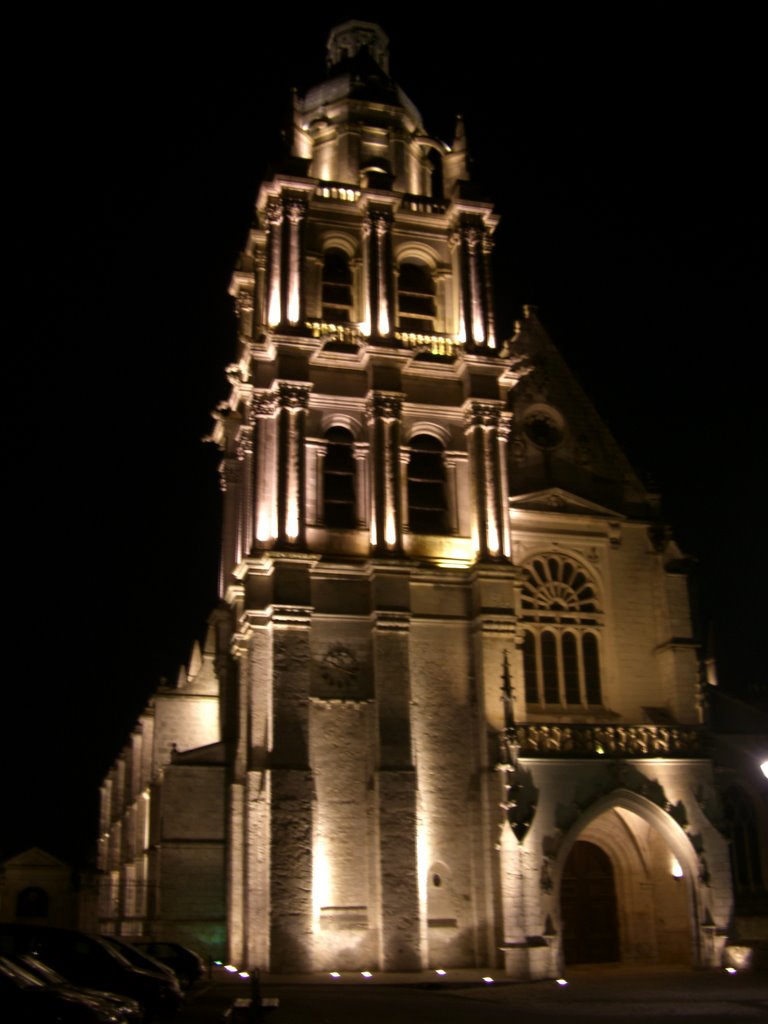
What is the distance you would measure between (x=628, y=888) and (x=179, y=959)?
12.9 m

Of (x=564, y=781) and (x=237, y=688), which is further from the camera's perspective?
(x=237, y=688)

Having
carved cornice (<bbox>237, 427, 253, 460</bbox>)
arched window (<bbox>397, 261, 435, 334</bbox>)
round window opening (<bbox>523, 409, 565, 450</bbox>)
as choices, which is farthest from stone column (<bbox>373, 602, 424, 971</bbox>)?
arched window (<bbox>397, 261, 435, 334</bbox>)

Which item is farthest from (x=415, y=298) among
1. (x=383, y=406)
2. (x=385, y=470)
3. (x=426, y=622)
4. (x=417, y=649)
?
(x=417, y=649)

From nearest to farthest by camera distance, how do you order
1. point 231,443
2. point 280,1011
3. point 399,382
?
point 280,1011, point 399,382, point 231,443

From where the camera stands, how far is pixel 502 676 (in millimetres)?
32688

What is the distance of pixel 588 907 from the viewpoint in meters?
32.9

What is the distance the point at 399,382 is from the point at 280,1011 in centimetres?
1888

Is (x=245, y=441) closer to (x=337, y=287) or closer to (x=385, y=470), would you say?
(x=337, y=287)

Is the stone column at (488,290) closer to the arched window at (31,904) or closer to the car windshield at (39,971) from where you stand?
the car windshield at (39,971)

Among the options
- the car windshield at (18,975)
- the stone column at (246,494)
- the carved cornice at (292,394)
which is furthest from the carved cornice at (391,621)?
the car windshield at (18,975)

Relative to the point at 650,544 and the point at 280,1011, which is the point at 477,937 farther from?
the point at 650,544

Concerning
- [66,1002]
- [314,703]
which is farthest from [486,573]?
[66,1002]

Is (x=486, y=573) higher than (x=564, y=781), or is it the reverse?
(x=486, y=573)

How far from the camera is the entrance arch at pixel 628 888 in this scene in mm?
31469
